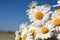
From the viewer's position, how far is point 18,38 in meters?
1.14

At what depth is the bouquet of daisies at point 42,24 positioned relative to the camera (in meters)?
1.03

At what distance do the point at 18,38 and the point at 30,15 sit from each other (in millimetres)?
115

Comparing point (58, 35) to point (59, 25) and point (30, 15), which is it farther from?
point (30, 15)

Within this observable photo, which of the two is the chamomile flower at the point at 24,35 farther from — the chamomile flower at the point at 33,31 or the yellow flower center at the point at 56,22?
the yellow flower center at the point at 56,22

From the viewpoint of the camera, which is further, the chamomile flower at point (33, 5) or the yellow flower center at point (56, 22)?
the chamomile flower at point (33, 5)

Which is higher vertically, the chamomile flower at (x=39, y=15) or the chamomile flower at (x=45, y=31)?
the chamomile flower at (x=39, y=15)

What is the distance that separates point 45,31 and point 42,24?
3 cm

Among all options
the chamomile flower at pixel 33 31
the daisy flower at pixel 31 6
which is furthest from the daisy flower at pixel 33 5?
the chamomile flower at pixel 33 31

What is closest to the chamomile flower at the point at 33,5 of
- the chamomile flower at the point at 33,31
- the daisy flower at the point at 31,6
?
the daisy flower at the point at 31,6

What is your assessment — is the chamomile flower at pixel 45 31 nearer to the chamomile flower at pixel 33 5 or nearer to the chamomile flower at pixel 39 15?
the chamomile flower at pixel 39 15

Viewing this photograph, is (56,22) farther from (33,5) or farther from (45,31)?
(33,5)

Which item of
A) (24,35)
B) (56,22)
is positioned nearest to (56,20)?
(56,22)

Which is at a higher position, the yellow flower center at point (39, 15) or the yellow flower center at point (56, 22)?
the yellow flower center at point (39, 15)

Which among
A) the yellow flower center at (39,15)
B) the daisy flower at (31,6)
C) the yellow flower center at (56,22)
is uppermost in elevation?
the daisy flower at (31,6)
